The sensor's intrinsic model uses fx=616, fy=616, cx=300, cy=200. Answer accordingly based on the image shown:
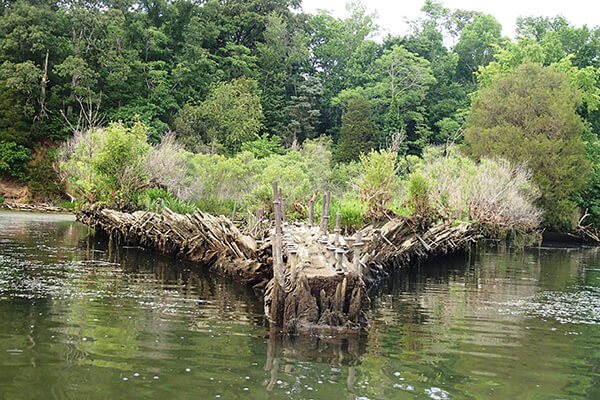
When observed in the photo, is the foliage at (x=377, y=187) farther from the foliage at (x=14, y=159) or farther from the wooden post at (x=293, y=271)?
the foliage at (x=14, y=159)

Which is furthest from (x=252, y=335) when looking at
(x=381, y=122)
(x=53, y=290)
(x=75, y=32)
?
(x=381, y=122)

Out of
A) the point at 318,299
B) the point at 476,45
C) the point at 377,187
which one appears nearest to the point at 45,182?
the point at 377,187

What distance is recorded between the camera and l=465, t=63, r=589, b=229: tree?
40.0 m

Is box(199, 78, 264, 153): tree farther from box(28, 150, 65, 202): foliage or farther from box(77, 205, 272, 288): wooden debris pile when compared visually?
box(77, 205, 272, 288): wooden debris pile

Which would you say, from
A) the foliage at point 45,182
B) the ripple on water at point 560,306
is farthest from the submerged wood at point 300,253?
the foliage at point 45,182

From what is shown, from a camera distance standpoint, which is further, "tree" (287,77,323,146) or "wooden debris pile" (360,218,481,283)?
"tree" (287,77,323,146)

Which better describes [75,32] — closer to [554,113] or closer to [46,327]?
[554,113]

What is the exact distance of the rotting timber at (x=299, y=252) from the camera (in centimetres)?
971

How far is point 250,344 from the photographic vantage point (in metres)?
8.85

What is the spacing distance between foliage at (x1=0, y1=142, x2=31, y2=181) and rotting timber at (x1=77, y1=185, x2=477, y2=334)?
75.2ft

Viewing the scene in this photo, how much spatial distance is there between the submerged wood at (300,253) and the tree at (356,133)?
2455cm

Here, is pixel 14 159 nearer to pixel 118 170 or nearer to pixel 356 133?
pixel 118 170

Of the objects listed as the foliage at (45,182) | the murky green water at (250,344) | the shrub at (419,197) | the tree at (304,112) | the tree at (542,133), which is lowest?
the murky green water at (250,344)

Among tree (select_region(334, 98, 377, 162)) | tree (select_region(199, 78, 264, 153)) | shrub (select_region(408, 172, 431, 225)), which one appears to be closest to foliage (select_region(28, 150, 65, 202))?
tree (select_region(199, 78, 264, 153))
